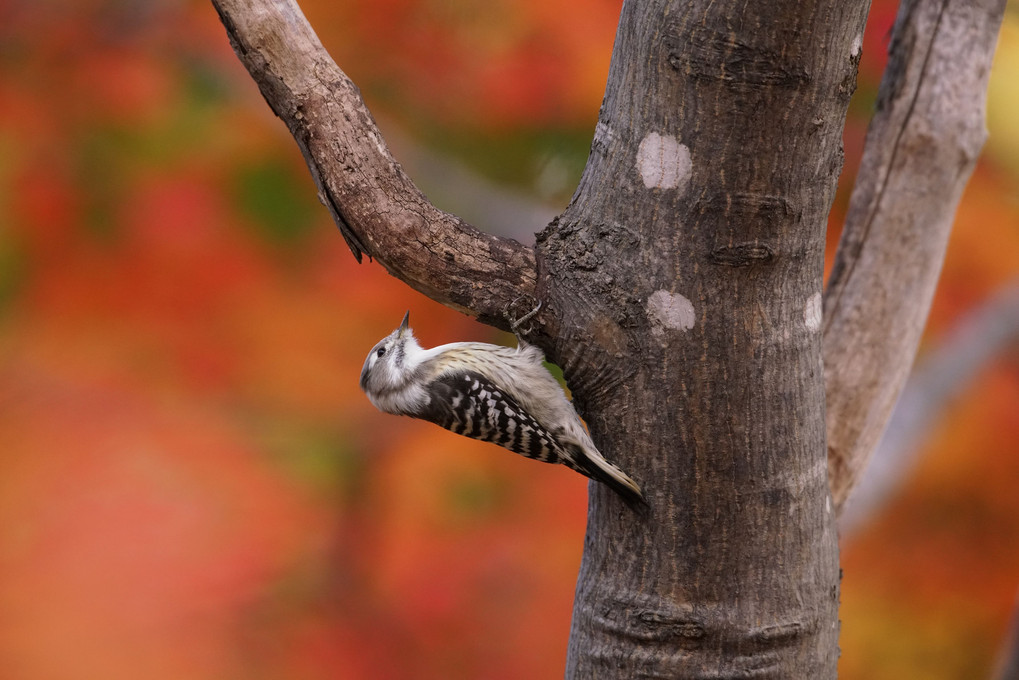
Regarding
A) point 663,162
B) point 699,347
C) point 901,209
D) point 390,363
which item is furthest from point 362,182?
point 901,209

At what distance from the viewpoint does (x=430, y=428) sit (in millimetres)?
3482

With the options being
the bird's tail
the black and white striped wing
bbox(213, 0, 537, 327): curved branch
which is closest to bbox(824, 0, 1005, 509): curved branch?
the black and white striped wing

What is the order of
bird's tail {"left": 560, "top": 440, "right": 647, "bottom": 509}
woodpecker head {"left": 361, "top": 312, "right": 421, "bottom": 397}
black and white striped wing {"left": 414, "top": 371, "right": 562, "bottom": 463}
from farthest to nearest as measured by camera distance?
woodpecker head {"left": 361, "top": 312, "right": 421, "bottom": 397} < black and white striped wing {"left": 414, "top": 371, "right": 562, "bottom": 463} < bird's tail {"left": 560, "top": 440, "right": 647, "bottom": 509}

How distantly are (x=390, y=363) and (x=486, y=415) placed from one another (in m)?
0.51

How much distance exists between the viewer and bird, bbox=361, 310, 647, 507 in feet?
6.32

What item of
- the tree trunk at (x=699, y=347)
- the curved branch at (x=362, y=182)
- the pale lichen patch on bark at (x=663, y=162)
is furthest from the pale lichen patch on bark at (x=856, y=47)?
the curved branch at (x=362, y=182)

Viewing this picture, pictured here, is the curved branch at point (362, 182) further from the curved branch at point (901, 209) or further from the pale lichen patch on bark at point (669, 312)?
the curved branch at point (901, 209)

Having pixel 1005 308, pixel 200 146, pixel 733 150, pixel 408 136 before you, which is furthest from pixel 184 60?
pixel 1005 308

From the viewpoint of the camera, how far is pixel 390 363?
94.3 inches

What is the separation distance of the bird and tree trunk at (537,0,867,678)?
26 cm

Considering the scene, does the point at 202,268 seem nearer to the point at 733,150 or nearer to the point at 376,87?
the point at 376,87

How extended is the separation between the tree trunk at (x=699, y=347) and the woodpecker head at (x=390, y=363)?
92cm

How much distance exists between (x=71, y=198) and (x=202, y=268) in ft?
1.82

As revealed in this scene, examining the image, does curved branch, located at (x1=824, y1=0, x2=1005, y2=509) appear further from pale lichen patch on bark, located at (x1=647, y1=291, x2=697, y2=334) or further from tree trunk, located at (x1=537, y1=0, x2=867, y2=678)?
pale lichen patch on bark, located at (x1=647, y1=291, x2=697, y2=334)
